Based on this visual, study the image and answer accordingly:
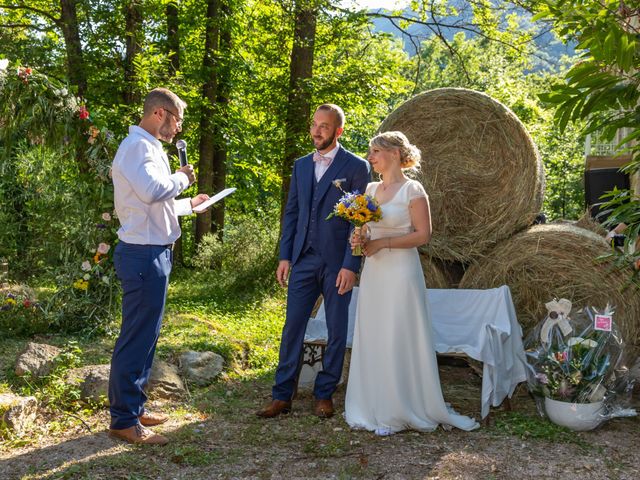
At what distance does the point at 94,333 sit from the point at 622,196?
5.01m

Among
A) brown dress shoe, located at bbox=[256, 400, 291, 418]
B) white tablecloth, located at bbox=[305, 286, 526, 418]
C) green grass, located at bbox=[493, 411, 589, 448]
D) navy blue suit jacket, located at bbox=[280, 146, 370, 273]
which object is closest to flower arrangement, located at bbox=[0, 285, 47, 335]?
white tablecloth, located at bbox=[305, 286, 526, 418]

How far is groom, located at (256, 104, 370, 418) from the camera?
15.9ft

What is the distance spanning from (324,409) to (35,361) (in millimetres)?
2218

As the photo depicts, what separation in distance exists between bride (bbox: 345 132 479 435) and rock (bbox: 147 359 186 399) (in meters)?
1.39

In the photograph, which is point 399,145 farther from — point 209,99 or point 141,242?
point 209,99

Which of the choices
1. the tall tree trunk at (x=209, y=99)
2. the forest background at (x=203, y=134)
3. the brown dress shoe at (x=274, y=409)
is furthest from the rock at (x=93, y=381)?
the tall tree trunk at (x=209, y=99)

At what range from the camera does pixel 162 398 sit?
5.30 m

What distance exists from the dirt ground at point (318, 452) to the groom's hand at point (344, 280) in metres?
0.92

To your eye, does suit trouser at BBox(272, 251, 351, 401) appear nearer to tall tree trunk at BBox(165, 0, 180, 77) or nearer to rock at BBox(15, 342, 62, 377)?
rock at BBox(15, 342, 62, 377)

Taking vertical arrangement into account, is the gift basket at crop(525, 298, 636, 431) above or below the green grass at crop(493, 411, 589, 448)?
above

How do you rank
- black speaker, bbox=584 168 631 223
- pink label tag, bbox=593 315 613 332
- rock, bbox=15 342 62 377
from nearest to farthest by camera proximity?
1. pink label tag, bbox=593 315 613 332
2. rock, bbox=15 342 62 377
3. black speaker, bbox=584 168 631 223

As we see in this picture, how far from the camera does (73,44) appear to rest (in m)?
Result: 10.9

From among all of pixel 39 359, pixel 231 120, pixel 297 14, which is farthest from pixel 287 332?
pixel 231 120

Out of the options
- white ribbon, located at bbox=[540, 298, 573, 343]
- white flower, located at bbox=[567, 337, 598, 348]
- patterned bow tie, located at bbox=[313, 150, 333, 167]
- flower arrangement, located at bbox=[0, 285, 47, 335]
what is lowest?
flower arrangement, located at bbox=[0, 285, 47, 335]
